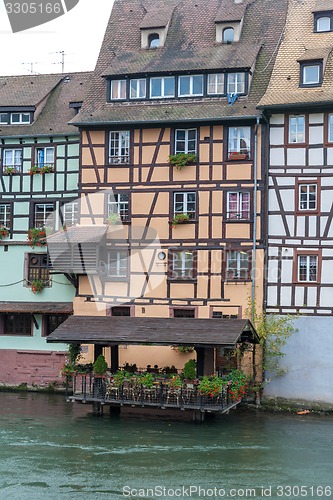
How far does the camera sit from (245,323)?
94.2ft

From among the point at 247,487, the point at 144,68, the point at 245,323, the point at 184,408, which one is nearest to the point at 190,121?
the point at 144,68

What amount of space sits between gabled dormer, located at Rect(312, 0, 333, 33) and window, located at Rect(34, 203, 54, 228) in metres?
12.7

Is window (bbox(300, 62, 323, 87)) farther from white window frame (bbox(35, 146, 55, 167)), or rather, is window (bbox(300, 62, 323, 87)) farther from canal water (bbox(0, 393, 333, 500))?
Answer: canal water (bbox(0, 393, 333, 500))

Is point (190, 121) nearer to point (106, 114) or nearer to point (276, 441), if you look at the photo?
point (106, 114)

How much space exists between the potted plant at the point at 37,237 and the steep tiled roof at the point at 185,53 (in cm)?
494

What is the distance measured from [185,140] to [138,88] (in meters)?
3.04

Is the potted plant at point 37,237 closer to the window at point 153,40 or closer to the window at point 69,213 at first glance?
the window at point 69,213

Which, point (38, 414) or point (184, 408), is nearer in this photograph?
point (184, 408)

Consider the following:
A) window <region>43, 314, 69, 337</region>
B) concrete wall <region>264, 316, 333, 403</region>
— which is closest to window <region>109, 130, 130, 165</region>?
window <region>43, 314, 69, 337</region>

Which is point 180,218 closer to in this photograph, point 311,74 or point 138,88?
point 138,88

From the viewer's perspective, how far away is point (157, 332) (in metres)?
28.9

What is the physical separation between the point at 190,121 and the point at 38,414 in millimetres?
11739

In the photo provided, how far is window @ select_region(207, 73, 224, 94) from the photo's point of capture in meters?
32.9

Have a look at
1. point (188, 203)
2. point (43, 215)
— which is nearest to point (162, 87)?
point (188, 203)
